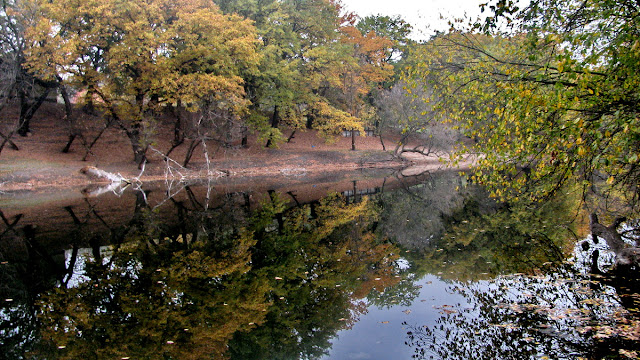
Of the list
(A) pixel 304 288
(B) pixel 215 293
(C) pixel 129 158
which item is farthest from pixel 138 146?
(A) pixel 304 288

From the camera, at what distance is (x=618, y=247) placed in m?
9.83

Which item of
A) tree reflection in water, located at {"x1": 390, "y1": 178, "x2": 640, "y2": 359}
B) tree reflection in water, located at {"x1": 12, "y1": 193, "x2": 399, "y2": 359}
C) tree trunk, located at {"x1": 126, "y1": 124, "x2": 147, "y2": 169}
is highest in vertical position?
tree trunk, located at {"x1": 126, "y1": 124, "x2": 147, "y2": 169}

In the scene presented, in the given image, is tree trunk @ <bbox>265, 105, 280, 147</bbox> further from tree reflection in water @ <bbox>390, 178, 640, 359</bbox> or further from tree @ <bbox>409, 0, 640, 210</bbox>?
tree @ <bbox>409, 0, 640, 210</bbox>

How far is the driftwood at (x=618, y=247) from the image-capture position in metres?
8.77

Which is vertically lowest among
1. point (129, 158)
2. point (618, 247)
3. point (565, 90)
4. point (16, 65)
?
point (618, 247)

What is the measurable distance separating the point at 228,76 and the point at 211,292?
2813 cm

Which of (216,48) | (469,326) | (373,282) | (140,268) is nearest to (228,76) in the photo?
(216,48)

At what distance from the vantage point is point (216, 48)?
31.7 meters

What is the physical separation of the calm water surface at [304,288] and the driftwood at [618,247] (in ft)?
1.19

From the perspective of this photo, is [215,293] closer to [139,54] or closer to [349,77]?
[139,54]

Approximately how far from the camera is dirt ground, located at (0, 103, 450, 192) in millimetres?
27141

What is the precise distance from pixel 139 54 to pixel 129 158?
853 cm

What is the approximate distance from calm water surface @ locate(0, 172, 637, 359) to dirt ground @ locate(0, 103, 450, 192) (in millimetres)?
12205

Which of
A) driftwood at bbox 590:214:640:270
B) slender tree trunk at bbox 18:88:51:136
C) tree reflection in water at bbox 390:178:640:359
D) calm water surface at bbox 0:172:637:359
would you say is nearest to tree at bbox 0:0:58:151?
slender tree trunk at bbox 18:88:51:136
